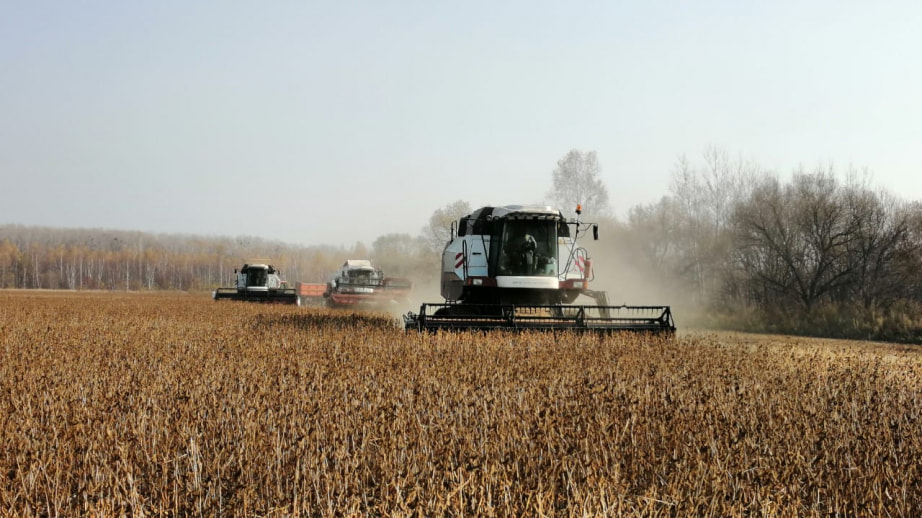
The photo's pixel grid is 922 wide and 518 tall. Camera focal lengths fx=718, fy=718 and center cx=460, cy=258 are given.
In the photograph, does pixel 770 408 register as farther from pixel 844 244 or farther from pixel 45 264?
pixel 45 264

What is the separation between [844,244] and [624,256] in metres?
16.5

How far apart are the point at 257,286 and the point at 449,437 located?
3184cm

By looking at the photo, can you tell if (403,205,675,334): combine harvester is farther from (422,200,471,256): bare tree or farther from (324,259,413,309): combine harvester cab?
(422,200,471,256): bare tree

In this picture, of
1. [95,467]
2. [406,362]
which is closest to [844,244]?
[406,362]

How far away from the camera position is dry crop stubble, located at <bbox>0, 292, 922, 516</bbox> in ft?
11.3

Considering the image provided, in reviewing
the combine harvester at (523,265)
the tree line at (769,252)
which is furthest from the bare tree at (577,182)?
the combine harvester at (523,265)

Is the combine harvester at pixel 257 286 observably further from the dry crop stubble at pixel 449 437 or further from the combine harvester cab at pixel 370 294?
the dry crop stubble at pixel 449 437

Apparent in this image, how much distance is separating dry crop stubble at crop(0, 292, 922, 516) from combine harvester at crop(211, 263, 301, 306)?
905 inches

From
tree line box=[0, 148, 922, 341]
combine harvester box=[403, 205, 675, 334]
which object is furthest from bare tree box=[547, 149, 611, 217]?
combine harvester box=[403, 205, 675, 334]

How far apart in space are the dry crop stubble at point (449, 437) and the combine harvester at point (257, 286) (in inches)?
905

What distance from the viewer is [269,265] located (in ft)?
120

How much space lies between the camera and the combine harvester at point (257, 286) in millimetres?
31406

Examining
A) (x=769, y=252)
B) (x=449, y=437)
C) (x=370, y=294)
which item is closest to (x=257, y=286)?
(x=370, y=294)

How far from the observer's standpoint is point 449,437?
445 centimetres
